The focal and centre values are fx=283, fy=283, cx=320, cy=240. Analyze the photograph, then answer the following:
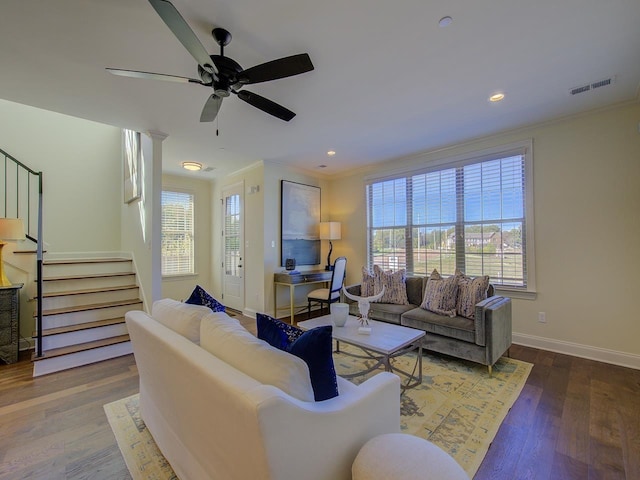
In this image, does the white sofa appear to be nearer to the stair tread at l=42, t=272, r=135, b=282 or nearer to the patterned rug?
the patterned rug

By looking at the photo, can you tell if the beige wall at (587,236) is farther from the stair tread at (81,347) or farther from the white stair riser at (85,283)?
the white stair riser at (85,283)

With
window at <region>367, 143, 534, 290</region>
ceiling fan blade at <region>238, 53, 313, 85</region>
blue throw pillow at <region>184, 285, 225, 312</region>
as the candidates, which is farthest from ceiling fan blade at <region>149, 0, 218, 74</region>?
window at <region>367, 143, 534, 290</region>

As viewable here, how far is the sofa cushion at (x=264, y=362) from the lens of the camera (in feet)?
3.37

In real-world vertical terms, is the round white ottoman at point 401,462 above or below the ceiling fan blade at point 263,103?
below

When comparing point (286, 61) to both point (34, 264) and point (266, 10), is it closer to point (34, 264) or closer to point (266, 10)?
point (266, 10)

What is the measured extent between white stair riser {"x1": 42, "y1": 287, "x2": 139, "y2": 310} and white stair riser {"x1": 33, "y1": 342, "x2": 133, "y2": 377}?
0.79 meters

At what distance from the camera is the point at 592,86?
258 cm

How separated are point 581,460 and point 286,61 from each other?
295 cm

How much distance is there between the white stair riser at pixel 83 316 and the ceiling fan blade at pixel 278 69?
338cm

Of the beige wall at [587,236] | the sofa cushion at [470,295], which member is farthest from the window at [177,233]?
the beige wall at [587,236]

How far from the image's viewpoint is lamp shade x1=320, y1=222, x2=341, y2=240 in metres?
5.21

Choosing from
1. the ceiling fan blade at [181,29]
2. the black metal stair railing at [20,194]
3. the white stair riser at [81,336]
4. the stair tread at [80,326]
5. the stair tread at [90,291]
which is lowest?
the white stair riser at [81,336]

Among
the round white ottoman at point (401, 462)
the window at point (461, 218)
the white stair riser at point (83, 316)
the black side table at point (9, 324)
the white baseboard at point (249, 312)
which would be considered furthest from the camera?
the white baseboard at point (249, 312)

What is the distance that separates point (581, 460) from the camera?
1.65 m
